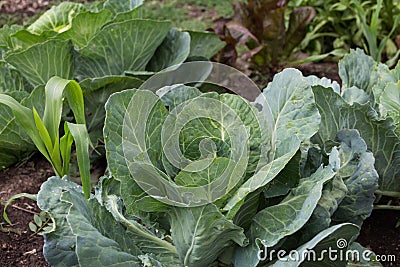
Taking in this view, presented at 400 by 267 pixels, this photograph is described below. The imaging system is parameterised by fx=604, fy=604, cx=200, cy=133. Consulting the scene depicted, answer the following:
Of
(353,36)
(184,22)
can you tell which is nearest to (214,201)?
(353,36)

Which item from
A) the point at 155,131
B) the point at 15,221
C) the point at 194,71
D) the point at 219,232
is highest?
the point at 155,131

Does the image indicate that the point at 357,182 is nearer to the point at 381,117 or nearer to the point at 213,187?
the point at 381,117

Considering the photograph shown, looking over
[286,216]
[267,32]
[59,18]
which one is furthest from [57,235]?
[267,32]

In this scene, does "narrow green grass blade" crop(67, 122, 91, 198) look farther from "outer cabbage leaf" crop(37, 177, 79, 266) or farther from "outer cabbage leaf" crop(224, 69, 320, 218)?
"outer cabbage leaf" crop(224, 69, 320, 218)

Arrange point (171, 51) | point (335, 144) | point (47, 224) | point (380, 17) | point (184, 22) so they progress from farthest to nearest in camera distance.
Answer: point (184, 22) → point (380, 17) → point (171, 51) → point (47, 224) → point (335, 144)

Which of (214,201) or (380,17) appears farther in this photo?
(380,17)

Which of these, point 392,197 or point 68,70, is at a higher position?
point 68,70

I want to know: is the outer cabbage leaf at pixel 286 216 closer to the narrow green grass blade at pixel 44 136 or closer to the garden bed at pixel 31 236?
the garden bed at pixel 31 236

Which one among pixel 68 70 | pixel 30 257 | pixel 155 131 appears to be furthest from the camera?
pixel 68 70

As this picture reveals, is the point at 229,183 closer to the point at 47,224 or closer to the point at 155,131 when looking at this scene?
the point at 155,131

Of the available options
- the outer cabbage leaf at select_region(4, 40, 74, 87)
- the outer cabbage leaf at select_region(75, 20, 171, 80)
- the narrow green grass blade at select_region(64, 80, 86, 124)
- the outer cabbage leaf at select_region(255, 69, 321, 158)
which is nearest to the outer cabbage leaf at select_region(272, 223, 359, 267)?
the outer cabbage leaf at select_region(255, 69, 321, 158)
